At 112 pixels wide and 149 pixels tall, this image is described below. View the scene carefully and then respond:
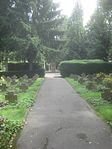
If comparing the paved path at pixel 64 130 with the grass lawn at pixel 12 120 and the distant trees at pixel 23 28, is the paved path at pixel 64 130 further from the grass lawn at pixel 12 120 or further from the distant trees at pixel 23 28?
the distant trees at pixel 23 28

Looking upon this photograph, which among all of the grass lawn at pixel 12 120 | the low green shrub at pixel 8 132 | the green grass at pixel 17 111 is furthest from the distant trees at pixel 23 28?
the low green shrub at pixel 8 132

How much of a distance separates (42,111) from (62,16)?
143 ft

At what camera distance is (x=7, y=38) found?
133 feet

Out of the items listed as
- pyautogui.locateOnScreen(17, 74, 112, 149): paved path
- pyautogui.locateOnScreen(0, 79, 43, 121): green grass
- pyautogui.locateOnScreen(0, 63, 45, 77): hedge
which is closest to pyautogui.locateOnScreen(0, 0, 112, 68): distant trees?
pyautogui.locateOnScreen(0, 63, 45, 77): hedge

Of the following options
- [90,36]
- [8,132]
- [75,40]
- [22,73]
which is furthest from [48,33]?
[8,132]

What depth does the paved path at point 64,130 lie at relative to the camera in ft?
27.7

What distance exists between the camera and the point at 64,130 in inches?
393

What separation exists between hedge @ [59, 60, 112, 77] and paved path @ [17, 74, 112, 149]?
28.2 meters

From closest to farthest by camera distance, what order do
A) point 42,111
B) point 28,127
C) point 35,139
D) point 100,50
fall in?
point 35,139
point 28,127
point 42,111
point 100,50

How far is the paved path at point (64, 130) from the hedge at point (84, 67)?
2819 cm

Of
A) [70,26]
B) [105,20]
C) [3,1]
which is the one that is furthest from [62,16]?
[3,1]

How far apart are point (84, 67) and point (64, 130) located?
3265 cm

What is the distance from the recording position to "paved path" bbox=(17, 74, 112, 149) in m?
8.45

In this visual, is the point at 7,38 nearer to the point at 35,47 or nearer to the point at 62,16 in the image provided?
the point at 35,47
